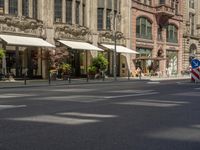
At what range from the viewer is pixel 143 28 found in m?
47.7

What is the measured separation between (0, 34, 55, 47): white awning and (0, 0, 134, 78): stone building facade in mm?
575

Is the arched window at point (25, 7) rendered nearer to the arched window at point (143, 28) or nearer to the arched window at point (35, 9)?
the arched window at point (35, 9)

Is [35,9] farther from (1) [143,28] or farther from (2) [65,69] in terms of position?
(1) [143,28]

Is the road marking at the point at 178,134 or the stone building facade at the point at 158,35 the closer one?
the road marking at the point at 178,134

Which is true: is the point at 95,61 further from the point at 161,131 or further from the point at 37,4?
the point at 161,131

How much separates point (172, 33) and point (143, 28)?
8.66 m

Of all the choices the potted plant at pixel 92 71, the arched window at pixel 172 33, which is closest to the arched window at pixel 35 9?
the potted plant at pixel 92 71

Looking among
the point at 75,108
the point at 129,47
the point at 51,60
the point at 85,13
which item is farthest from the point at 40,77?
the point at 75,108

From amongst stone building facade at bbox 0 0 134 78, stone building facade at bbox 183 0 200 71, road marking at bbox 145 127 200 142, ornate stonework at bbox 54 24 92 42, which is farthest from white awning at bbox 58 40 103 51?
road marking at bbox 145 127 200 142

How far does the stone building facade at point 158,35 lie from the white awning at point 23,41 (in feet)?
51.2

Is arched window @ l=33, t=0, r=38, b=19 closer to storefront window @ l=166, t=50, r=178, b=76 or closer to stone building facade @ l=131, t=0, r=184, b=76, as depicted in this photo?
stone building facade @ l=131, t=0, r=184, b=76

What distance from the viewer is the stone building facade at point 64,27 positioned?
31.8 metres

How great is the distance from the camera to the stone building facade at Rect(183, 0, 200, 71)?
A: 5750cm

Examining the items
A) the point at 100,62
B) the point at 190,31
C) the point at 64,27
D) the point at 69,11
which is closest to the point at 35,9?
the point at 64,27
